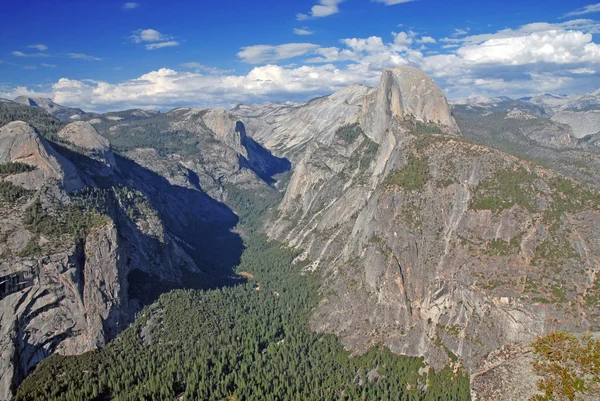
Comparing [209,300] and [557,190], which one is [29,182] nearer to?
[209,300]

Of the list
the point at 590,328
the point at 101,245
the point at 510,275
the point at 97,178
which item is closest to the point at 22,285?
the point at 101,245

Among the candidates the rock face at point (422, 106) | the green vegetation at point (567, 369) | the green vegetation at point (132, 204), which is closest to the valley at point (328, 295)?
the green vegetation at point (132, 204)

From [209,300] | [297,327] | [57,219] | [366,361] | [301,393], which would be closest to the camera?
[301,393]

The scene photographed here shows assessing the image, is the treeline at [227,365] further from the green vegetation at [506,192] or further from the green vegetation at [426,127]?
the green vegetation at [426,127]

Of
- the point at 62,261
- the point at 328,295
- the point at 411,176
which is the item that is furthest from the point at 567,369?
the point at 62,261

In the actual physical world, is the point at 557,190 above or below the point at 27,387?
above
